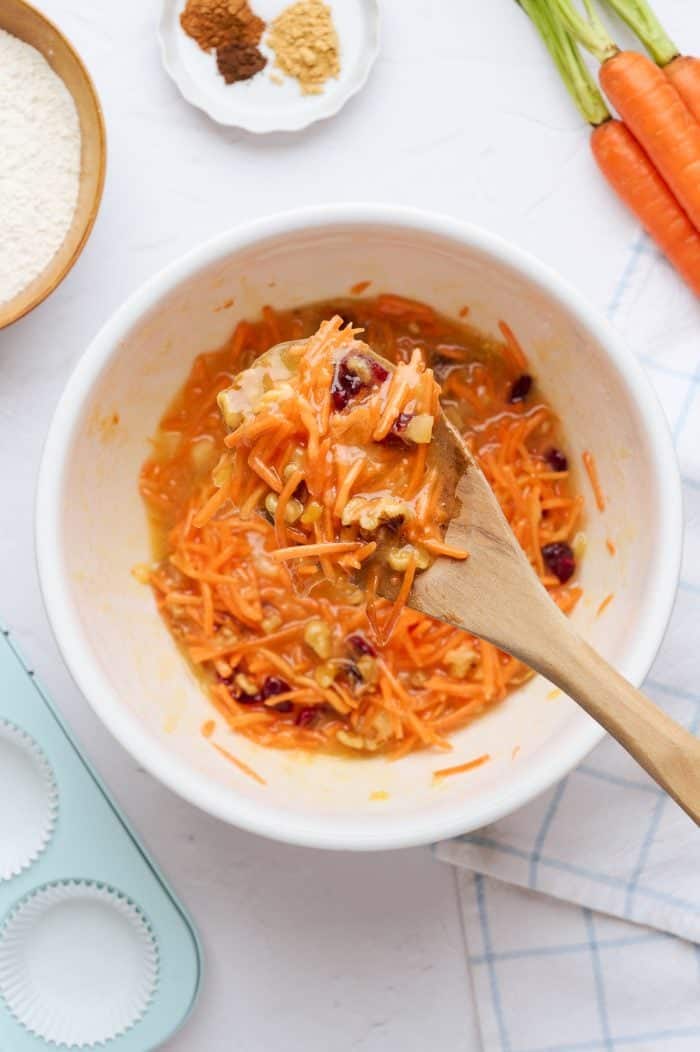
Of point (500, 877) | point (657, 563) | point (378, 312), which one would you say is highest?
point (378, 312)

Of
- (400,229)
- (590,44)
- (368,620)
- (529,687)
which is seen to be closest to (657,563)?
(529,687)

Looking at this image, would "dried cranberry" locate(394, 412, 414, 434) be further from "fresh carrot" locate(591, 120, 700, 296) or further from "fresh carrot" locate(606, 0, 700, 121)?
"fresh carrot" locate(606, 0, 700, 121)

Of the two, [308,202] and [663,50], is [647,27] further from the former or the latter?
[308,202]

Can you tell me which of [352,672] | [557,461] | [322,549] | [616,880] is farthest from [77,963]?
[557,461]

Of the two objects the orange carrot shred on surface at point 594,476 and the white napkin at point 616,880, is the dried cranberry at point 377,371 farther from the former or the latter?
the white napkin at point 616,880

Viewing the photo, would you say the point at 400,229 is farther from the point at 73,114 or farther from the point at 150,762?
the point at 150,762

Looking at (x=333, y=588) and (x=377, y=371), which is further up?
(x=377, y=371)
